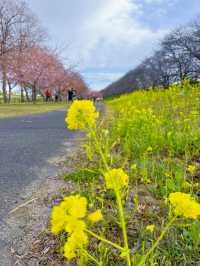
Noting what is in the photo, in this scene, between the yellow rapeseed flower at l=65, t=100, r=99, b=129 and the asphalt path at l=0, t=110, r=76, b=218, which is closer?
the yellow rapeseed flower at l=65, t=100, r=99, b=129

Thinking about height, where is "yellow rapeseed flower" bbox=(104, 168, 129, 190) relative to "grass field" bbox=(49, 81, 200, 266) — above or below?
above

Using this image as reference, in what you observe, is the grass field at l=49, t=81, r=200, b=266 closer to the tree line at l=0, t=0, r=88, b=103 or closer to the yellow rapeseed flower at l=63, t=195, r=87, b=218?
the yellow rapeseed flower at l=63, t=195, r=87, b=218

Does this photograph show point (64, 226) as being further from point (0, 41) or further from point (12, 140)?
point (0, 41)

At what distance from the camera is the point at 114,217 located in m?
1.35

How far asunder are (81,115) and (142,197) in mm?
1110

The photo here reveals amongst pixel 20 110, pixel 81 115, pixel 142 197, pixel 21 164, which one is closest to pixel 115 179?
pixel 81 115

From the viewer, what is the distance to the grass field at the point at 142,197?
25.7 inches

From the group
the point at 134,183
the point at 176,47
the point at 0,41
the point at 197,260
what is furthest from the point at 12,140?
the point at 176,47

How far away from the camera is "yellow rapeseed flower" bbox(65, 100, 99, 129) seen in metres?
0.65

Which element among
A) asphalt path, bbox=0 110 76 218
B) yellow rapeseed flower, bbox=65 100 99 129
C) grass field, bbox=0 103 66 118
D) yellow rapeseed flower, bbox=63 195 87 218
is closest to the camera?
yellow rapeseed flower, bbox=63 195 87 218

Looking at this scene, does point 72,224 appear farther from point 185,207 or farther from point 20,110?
point 20,110

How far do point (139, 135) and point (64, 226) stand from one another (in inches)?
92.2

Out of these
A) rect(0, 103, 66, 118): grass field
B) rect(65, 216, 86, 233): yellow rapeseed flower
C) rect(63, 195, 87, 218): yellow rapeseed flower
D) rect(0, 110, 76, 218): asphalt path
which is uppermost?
rect(63, 195, 87, 218): yellow rapeseed flower

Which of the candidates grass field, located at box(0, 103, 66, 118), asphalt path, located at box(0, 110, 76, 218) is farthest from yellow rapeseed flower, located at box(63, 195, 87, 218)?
grass field, located at box(0, 103, 66, 118)
